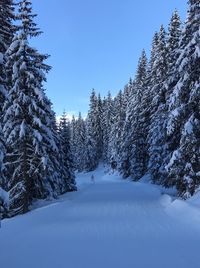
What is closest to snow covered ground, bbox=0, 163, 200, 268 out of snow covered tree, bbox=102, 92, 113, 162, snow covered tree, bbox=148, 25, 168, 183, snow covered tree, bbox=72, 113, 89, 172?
snow covered tree, bbox=148, 25, 168, 183

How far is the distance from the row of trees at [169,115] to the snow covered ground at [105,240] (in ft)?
11.2

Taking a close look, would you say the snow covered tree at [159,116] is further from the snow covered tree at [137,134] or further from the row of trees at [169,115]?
the snow covered tree at [137,134]

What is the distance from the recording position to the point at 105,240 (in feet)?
38.9

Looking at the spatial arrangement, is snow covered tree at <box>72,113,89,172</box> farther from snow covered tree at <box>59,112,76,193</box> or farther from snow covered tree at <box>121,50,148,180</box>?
snow covered tree at <box>59,112,76,193</box>

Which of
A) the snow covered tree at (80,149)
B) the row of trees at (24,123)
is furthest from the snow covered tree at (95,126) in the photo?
the row of trees at (24,123)

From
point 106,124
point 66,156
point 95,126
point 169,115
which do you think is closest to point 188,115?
point 169,115

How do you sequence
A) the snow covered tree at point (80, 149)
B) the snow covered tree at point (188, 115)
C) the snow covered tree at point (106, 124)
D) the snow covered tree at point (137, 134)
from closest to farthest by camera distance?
the snow covered tree at point (188, 115) → the snow covered tree at point (137, 134) → the snow covered tree at point (80, 149) → the snow covered tree at point (106, 124)

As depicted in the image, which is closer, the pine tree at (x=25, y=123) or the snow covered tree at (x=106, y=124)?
the pine tree at (x=25, y=123)

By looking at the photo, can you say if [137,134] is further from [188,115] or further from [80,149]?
[80,149]

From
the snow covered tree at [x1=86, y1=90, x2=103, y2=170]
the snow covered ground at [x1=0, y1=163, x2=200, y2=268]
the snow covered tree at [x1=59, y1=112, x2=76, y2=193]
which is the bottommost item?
the snow covered ground at [x1=0, y1=163, x2=200, y2=268]

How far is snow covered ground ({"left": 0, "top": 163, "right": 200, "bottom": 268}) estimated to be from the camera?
929 centimetres

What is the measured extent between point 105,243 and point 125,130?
51.0 meters

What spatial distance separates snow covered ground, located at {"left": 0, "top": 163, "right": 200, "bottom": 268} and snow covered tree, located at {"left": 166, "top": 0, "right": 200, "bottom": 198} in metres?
2.75

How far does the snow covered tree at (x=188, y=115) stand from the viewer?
20375 millimetres
